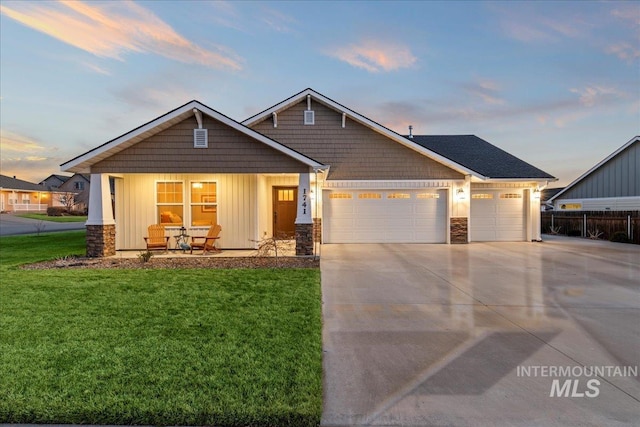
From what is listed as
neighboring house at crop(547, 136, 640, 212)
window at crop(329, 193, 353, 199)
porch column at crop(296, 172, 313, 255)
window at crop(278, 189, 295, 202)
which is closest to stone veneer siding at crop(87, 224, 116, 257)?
porch column at crop(296, 172, 313, 255)

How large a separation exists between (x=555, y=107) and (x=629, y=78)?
123 inches

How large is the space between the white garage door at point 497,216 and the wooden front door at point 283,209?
7922 mm

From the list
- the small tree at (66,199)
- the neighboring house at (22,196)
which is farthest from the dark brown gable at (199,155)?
the small tree at (66,199)

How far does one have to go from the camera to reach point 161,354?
134 inches

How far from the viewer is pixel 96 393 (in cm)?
265

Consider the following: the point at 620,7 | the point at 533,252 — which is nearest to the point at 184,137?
the point at 533,252

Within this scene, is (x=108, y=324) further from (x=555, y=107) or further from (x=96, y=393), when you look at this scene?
(x=555, y=107)

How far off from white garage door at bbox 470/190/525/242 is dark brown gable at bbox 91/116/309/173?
878 centimetres

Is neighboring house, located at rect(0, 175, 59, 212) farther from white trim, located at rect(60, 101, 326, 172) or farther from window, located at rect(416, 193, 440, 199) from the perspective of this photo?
window, located at rect(416, 193, 440, 199)

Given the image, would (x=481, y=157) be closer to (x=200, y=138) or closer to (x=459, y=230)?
(x=459, y=230)

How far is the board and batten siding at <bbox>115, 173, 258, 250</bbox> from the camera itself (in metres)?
11.6

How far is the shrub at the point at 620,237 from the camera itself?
1449 centimetres

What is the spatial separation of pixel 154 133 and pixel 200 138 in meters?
1.39

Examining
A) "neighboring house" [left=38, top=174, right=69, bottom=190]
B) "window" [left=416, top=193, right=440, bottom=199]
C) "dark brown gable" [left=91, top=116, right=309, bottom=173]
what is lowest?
"window" [left=416, top=193, right=440, bottom=199]
